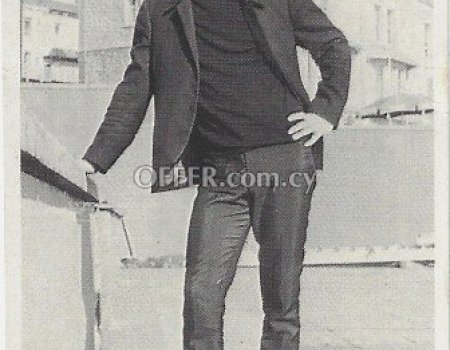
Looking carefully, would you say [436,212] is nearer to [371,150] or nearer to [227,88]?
[371,150]

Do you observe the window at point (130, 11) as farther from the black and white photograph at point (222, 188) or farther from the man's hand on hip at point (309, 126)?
the man's hand on hip at point (309, 126)

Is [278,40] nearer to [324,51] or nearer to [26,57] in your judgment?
[324,51]

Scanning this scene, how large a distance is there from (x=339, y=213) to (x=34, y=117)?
294mm

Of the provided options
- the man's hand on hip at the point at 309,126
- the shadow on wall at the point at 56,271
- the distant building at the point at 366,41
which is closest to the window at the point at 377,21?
the distant building at the point at 366,41

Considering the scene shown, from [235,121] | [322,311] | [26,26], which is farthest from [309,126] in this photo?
[26,26]

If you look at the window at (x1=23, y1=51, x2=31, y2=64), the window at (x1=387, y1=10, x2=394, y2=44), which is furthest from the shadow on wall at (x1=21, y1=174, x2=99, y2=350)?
→ the window at (x1=387, y1=10, x2=394, y2=44)

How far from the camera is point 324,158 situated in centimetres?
62

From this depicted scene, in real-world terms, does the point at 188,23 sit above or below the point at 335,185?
above

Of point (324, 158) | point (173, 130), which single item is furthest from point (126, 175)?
point (324, 158)

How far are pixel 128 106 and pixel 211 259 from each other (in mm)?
153

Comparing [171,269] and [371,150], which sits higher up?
[371,150]

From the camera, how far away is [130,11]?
62 cm

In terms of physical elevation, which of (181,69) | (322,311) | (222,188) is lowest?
(322,311)

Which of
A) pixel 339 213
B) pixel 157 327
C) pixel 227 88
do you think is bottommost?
pixel 157 327
